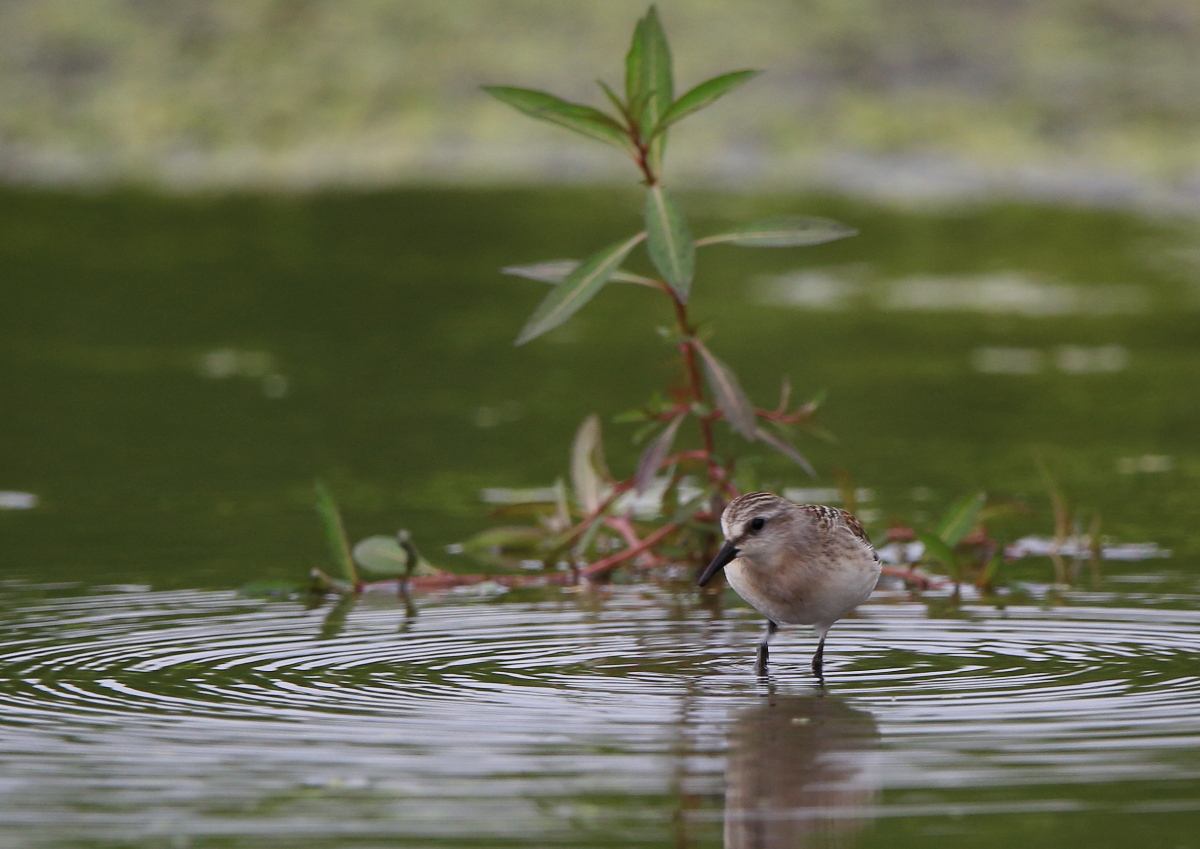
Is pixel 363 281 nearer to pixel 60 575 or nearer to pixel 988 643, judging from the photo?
pixel 60 575

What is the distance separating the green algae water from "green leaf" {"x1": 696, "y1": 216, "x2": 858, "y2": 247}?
124 cm

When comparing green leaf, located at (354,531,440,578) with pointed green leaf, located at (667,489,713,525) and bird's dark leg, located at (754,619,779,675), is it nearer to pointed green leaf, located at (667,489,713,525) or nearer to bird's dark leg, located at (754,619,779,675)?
pointed green leaf, located at (667,489,713,525)

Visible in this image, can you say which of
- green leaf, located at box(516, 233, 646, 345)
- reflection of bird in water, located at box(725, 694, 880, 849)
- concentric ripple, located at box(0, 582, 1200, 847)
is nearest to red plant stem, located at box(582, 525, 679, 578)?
concentric ripple, located at box(0, 582, 1200, 847)

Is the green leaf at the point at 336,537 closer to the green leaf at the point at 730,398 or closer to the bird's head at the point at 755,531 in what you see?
the green leaf at the point at 730,398

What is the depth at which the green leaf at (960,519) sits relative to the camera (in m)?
7.96

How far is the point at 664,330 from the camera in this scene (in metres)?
7.62

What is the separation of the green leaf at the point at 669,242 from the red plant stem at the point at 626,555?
1.22m

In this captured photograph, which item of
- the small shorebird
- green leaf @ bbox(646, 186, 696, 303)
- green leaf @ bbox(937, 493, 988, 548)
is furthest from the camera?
green leaf @ bbox(937, 493, 988, 548)

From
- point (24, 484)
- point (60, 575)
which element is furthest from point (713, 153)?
point (60, 575)

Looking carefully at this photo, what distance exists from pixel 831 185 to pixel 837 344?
29.2 feet

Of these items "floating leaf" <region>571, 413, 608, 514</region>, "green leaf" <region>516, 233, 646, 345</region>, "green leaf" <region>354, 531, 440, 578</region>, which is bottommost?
"green leaf" <region>354, 531, 440, 578</region>

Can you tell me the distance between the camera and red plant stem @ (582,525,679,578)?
8141 mm

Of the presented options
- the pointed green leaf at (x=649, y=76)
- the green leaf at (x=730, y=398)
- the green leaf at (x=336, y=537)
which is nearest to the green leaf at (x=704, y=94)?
the pointed green leaf at (x=649, y=76)

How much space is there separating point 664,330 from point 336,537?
1349 mm
